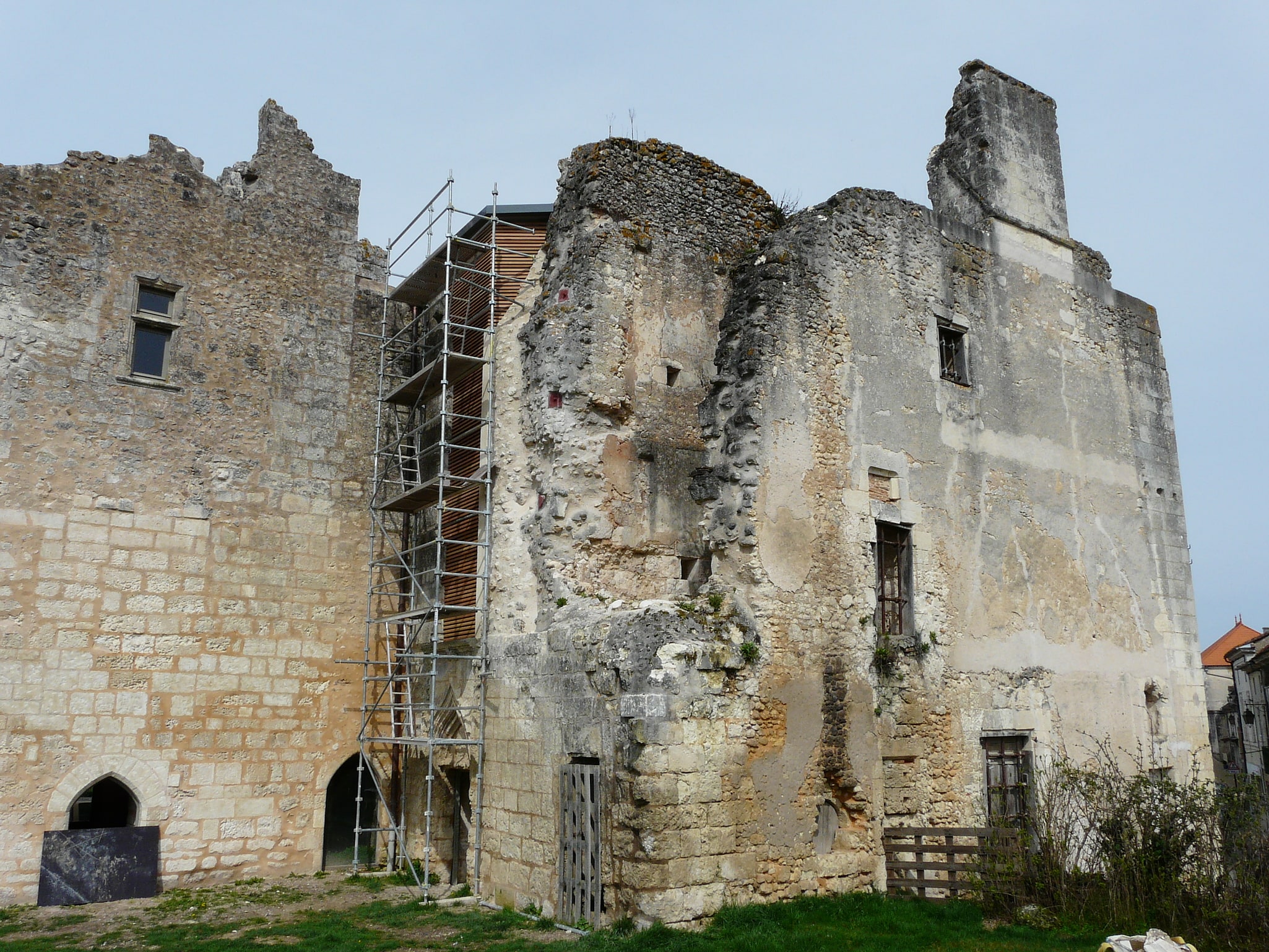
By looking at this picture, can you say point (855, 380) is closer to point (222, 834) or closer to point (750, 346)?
point (750, 346)

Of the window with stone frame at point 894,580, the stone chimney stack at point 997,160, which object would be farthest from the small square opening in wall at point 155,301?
the stone chimney stack at point 997,160

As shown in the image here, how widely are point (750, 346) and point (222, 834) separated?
296 inches

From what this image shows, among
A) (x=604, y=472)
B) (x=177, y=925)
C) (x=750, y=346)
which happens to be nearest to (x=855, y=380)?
(x=750, y=346)

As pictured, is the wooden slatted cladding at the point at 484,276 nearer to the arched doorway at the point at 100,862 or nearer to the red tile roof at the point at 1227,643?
the arched doorway at the point at 100,862

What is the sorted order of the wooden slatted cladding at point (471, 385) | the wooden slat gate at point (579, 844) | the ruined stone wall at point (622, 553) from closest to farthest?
the ruined stone wall at point (622, 553) < the wooden slat gate at point (579, 844) < the wooden slatted cladding at point (471, 385)

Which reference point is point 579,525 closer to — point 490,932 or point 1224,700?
point 490,932

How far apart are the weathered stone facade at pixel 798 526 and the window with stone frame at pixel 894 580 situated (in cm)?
13

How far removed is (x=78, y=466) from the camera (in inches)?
424

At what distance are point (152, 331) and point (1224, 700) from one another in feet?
134

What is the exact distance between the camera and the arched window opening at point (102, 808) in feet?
37.0

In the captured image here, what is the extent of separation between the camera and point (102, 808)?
11.6 metres

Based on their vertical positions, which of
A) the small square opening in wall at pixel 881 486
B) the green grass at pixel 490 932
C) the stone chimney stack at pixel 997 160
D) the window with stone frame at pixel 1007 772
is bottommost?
the green grass at pixel 490 932

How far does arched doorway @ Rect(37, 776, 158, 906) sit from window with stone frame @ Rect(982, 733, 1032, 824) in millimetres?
8420

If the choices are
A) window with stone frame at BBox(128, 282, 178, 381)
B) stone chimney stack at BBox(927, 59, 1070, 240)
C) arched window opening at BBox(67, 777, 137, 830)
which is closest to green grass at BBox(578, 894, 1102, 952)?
arched window opening at BBox(67, 777, 137, 830)
